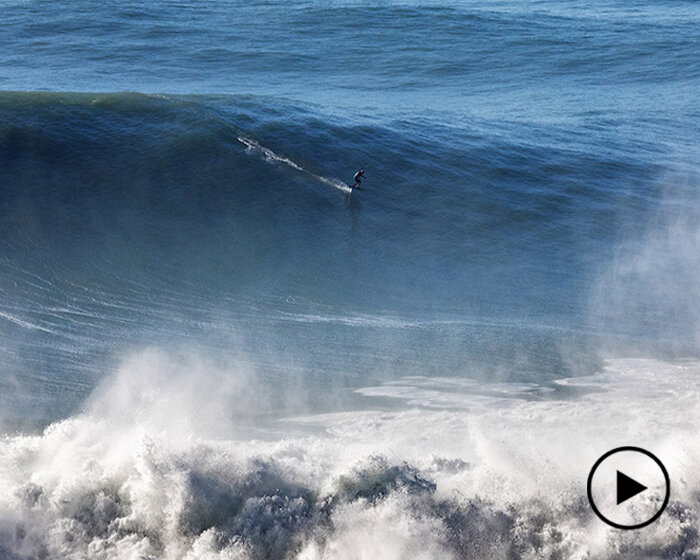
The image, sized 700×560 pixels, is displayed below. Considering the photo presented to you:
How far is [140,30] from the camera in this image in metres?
42.1

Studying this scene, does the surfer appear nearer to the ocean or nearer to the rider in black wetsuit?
the rider in black wetsuit

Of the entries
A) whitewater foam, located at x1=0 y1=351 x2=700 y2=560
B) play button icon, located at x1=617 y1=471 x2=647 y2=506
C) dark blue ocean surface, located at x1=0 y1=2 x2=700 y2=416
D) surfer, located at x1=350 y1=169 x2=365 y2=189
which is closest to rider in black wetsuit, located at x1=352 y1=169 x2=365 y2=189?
surfer, located at x1=350 y1=169 x2=365 y2=189

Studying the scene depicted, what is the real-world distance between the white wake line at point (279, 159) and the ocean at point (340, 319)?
0.11 metres

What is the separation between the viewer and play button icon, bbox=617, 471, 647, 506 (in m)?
9.59

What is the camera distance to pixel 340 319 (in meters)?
16.0

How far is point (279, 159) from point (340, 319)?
312 inches

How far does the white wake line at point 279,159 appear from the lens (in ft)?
72.1

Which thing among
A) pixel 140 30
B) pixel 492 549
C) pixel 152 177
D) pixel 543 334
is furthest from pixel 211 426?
pixel 140 30

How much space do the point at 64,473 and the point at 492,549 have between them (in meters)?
5.31

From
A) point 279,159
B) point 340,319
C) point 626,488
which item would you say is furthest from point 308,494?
point 279,159

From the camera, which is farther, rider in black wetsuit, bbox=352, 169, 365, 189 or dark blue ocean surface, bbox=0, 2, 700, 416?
rider in black wetsuit, bbox=352, 169, 365, 189

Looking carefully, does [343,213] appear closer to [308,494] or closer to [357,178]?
[357,178]

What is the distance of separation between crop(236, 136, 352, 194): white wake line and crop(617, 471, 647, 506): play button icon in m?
13.1

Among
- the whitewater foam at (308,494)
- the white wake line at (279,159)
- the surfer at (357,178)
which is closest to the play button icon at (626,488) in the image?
the whitewater foam at (308,494)
